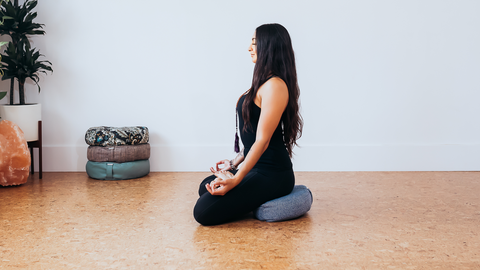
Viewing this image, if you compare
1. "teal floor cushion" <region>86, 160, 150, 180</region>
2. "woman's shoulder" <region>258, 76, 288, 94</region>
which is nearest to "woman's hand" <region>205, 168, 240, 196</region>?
"woman's shoulder" <region>258, 76, 288, 94</region>

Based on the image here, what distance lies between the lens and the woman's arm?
2.01 metres

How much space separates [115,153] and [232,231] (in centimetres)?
172

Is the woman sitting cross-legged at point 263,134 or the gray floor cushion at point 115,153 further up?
the woman sitting cross-legged at point 263,134

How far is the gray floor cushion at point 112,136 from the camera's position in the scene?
11.2ft

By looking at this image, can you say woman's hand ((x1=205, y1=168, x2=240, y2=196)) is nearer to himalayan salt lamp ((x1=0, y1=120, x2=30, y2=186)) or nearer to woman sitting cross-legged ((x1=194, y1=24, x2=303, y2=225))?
woman sitting cross-legged ((x1=194, y1=24, x2=303, y2=225))

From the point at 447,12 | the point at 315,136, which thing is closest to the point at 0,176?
the point at 315,136

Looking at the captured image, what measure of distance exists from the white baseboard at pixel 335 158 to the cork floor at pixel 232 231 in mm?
628

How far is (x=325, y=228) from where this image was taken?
2.12 metres

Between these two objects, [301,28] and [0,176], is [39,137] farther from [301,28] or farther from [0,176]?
[301,28]

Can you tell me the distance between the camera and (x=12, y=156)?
304 cm

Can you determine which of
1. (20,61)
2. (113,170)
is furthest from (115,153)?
(20,61)

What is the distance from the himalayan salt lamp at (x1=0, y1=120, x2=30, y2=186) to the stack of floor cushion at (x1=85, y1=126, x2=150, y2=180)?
52 centimetres

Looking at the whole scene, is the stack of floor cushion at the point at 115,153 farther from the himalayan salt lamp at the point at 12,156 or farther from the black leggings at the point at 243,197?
the black leggings at the point at 243,197

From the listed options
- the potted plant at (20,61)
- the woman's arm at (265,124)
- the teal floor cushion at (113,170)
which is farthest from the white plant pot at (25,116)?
the woman's arm at (265,124)
